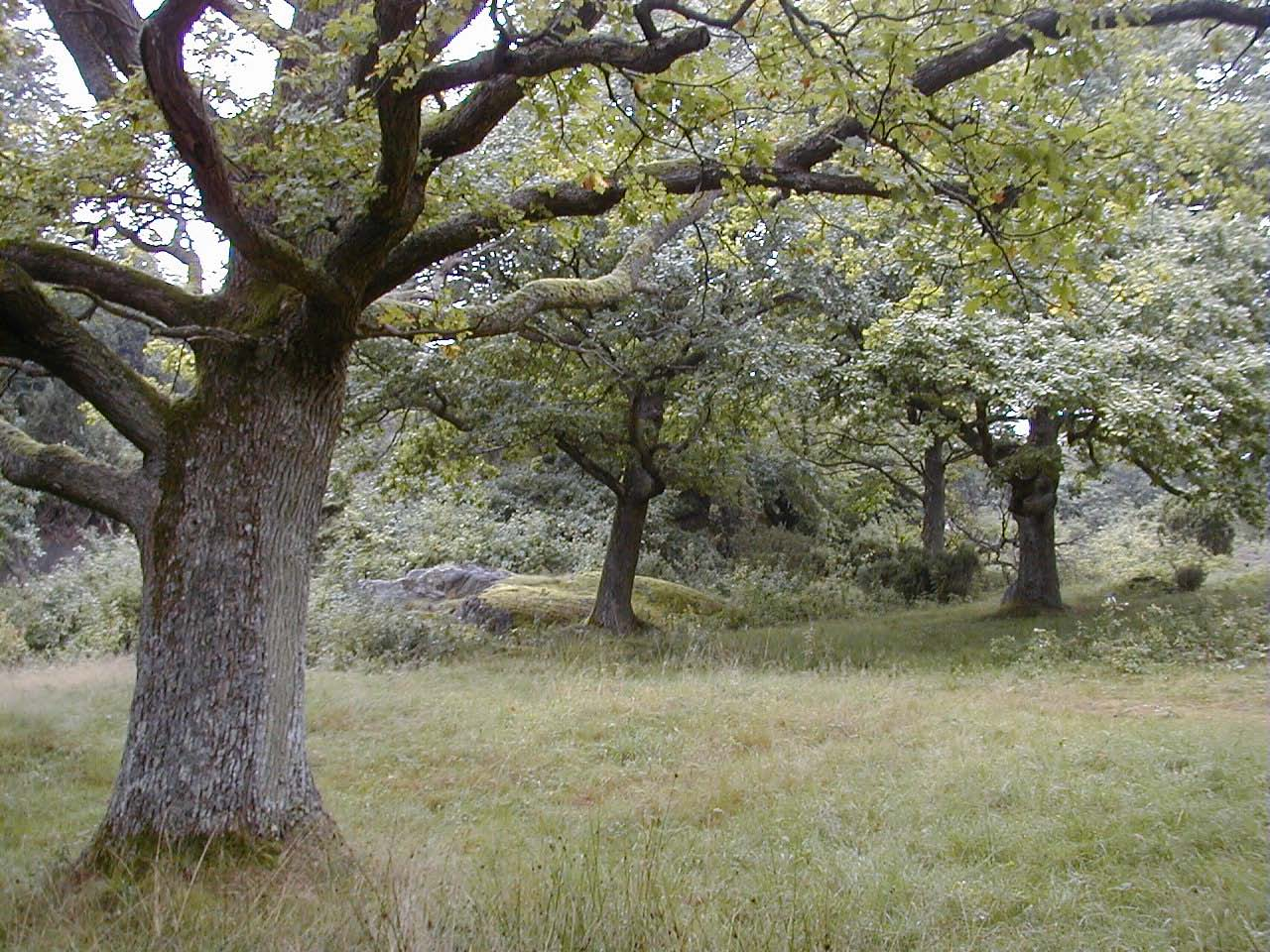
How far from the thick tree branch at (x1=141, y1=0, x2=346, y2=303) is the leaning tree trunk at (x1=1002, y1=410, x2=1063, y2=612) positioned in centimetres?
1269

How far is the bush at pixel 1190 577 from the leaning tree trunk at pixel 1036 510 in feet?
12.6

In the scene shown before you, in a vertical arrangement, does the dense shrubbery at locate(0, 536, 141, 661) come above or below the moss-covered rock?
below

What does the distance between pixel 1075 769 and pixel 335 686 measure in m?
8.43

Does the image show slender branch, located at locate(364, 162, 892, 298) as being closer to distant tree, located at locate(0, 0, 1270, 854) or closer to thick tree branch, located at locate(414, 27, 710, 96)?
distant tree, located at locate(0, 0, 1270, 854)

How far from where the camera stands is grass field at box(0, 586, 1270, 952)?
3859 mm

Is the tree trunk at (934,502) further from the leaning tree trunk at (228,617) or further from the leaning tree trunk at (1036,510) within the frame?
the leaning tree trunk at (228,617)

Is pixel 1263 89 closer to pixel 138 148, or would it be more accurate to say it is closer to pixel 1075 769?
pixel 1075 769

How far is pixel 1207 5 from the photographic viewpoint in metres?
5.81

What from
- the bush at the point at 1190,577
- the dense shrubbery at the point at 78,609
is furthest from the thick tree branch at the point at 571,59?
the bush at the point at 1190,577

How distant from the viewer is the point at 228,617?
17.2ft

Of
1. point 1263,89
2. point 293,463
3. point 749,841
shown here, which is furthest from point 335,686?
point 1263,89

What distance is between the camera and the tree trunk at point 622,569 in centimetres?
1619

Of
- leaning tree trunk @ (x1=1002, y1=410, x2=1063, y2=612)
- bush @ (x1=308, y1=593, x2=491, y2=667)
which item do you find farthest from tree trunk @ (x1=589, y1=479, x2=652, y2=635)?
leaning tree trunk @ (x1=1002, y1=410, x2=1063, y2=612)

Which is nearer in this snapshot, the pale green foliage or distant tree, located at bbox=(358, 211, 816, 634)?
the pale green foliage
